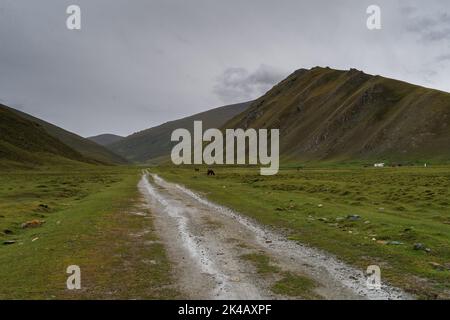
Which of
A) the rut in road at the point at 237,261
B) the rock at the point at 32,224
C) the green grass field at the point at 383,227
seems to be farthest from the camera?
the rock at the point at 32,224

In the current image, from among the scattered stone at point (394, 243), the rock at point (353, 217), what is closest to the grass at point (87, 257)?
the scattered stone at point (394, 243)

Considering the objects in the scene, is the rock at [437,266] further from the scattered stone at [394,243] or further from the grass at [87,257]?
the grass at [87,257]

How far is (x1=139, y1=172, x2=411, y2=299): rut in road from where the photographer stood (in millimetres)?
12672

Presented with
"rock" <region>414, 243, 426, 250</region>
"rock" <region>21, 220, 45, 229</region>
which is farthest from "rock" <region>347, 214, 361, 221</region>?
"rock" <region>21, 220, 45, 229</region>

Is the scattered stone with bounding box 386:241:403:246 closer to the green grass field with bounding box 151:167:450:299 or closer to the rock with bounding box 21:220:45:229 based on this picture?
the green grass field with bounding box 151:167:450:299

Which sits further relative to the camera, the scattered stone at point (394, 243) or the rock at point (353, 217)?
the rock at point (353, 217)

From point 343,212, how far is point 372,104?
182353mm

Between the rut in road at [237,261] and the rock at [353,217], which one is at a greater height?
the rock at [353,217]

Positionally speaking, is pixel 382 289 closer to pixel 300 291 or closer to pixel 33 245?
pixel 300 291

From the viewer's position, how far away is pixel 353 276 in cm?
1455

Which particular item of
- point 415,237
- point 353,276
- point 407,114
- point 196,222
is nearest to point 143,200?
point 196,222

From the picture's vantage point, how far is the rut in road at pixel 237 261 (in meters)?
12.7

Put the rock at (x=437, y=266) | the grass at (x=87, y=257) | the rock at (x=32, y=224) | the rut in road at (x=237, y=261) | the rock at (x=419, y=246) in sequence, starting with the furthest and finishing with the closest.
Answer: the rock at (x=32, y=224) < the rock at (x=419, y=246) < the rock at (x=437, y=266) < the grass at (x=87, y=257) < the rut in road at (x=237, y=261)
